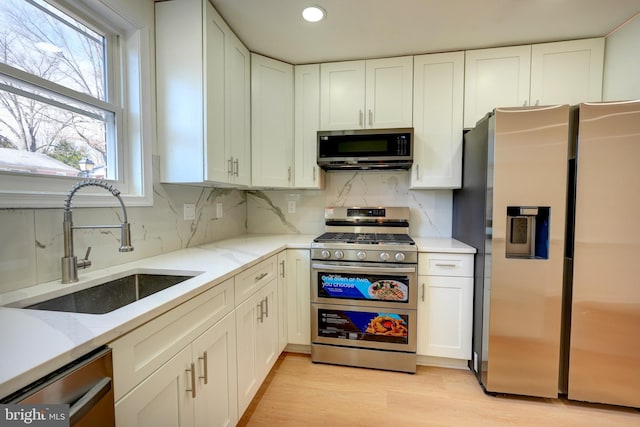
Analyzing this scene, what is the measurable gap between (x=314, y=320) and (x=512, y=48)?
259 cm

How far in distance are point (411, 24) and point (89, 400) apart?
7.89 ft

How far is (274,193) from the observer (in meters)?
2.80

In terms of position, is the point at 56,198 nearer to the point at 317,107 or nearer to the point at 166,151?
the point at 166,151

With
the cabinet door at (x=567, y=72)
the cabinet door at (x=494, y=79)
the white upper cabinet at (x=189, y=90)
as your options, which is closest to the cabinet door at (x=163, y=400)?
the white upper cabinet at (x=189, y=90)

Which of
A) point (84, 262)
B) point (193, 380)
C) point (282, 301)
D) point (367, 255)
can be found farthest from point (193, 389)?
point (367, 255)

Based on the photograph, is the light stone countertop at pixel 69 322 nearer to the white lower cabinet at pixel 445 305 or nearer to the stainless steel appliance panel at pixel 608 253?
the white lower cabinet at pixel 445 305

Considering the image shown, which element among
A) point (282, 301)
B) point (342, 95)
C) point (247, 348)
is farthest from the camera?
point (342, 95)

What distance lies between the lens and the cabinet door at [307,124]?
2398 millimetres

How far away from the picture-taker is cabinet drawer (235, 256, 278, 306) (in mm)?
1443

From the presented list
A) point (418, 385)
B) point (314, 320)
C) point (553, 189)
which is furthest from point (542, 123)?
point (314, 320)

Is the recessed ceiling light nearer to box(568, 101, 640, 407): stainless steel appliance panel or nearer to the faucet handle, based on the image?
box(568, 101, 640, 407): stainless steel appliance panel

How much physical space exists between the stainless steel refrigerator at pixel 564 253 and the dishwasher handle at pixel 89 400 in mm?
1918

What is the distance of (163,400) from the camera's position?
921 mm

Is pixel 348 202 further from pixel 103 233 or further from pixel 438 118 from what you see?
pixel 103 233
